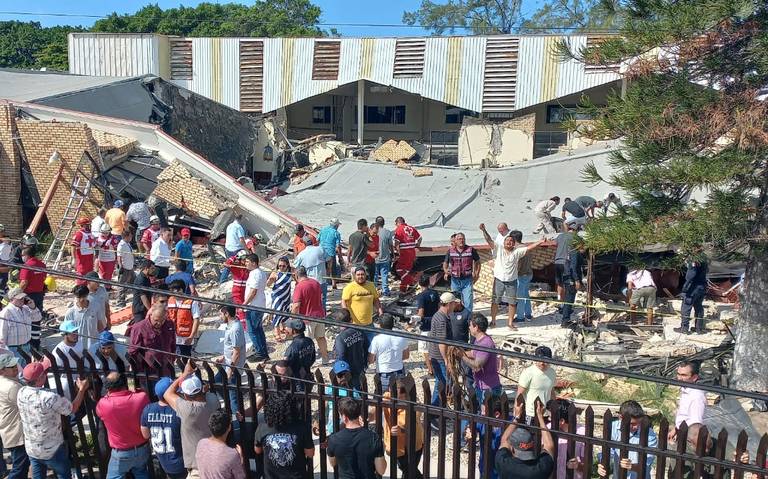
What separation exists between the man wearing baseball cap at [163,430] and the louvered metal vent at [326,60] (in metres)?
24.1

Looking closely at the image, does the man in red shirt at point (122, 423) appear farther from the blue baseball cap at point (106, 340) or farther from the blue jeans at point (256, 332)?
the blue jeans at point (256, 332)

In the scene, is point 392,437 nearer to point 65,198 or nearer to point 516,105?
point 65,198

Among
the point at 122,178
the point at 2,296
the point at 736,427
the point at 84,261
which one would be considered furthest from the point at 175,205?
the point at 736,427

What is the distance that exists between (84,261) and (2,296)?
4.50 feet

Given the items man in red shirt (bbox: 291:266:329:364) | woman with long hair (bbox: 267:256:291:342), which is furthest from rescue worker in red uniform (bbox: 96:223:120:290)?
man in red shirt (bbox: 291:266:329:364)

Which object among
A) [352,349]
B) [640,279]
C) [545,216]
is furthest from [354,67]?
[352,349]

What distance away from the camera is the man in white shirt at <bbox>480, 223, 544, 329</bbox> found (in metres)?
11.3

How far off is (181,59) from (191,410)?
26.6 m

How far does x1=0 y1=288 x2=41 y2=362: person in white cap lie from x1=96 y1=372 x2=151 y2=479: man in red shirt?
2.57 meters

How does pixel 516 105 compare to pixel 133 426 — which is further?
pixel 516 105

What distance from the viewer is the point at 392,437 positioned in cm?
630

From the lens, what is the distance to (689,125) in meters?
7.07

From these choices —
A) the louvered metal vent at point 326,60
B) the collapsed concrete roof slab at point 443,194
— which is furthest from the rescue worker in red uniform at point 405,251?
the louvered metal vent at point 326,60

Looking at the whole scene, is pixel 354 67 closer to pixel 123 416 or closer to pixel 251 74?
pixel 251 74
